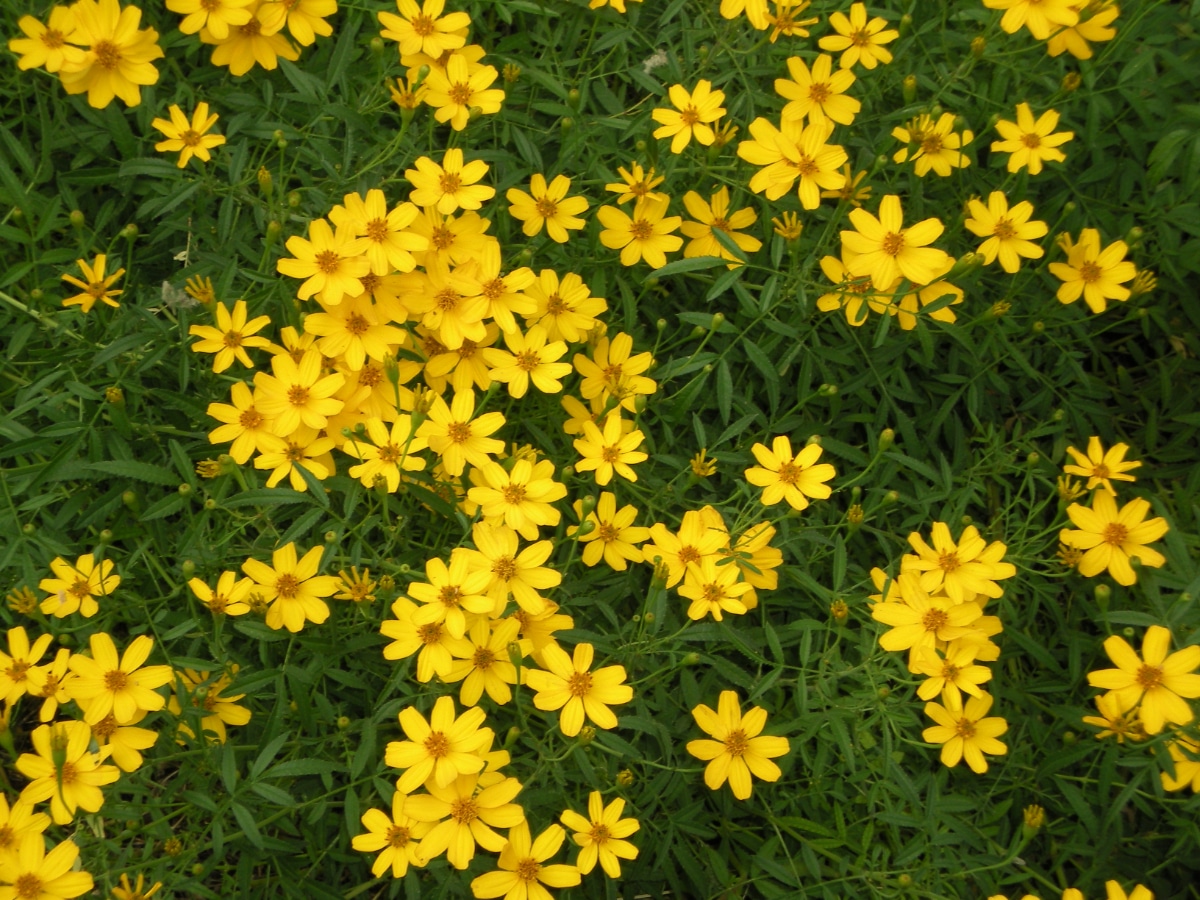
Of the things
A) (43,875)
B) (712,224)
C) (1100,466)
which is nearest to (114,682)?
(43,875)

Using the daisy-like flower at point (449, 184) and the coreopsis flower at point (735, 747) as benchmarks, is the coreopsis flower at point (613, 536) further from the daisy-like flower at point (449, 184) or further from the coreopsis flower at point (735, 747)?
the daisy-like flower at point (449, 184)

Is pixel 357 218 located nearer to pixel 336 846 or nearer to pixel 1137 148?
pixel 336 846

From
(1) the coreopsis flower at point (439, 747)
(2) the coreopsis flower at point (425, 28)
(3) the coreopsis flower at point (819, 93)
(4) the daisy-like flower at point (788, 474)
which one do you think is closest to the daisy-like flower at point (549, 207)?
(2) the coreopsis flower at point (425, 28)

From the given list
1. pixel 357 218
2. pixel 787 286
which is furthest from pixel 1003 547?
pixel 357 218

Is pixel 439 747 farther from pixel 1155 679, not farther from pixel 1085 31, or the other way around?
pixel 1085 31

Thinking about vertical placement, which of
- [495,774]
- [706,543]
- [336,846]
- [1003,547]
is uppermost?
[1003,547]

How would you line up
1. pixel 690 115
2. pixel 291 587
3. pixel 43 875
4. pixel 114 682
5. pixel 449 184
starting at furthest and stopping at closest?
pixel 690 115
pixel 449 184
pixel 291 587
pixel 114 682
pixel 43 875
